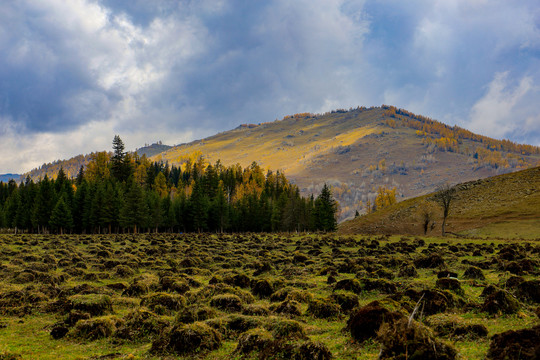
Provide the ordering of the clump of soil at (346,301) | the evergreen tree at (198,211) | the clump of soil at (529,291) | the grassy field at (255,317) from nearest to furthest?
1. the grassy field at (255,317)
2. the clump of soil at (529,291)
3. the clump of soil at (346,301)
4. the evergreen tree at (198,211)

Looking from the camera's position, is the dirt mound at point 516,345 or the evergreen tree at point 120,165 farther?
the evergreen tree at point 120,165

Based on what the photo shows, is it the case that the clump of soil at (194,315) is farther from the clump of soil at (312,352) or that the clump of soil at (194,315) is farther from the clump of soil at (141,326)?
the clump of soil at (312,352)

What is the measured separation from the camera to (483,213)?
78.5 meters

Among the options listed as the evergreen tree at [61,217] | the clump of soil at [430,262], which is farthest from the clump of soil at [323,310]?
the evergreen tree at [61,217]

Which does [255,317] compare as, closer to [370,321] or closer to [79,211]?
[370,321]

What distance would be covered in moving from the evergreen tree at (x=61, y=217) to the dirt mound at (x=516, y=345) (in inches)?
3765

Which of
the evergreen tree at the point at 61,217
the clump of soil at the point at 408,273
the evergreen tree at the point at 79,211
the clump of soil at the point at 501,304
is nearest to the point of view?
the clump of soil at the point at 501,304

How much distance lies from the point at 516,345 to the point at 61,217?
318 ft

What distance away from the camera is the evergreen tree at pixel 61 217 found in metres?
81.9

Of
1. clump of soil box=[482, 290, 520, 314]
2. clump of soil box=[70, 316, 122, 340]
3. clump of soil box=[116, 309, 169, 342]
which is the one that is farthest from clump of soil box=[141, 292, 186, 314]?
clump of soil box=[482, 290, 520, 314]

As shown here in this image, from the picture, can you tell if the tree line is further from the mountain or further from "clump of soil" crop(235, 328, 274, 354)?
"clump of soil" crop(235, 328, 274, 354)

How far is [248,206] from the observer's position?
110 meters

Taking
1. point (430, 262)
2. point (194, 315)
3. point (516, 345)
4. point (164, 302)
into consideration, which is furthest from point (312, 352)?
point (430, 262)

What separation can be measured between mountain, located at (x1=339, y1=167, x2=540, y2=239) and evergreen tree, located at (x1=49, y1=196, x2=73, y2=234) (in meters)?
77.0
